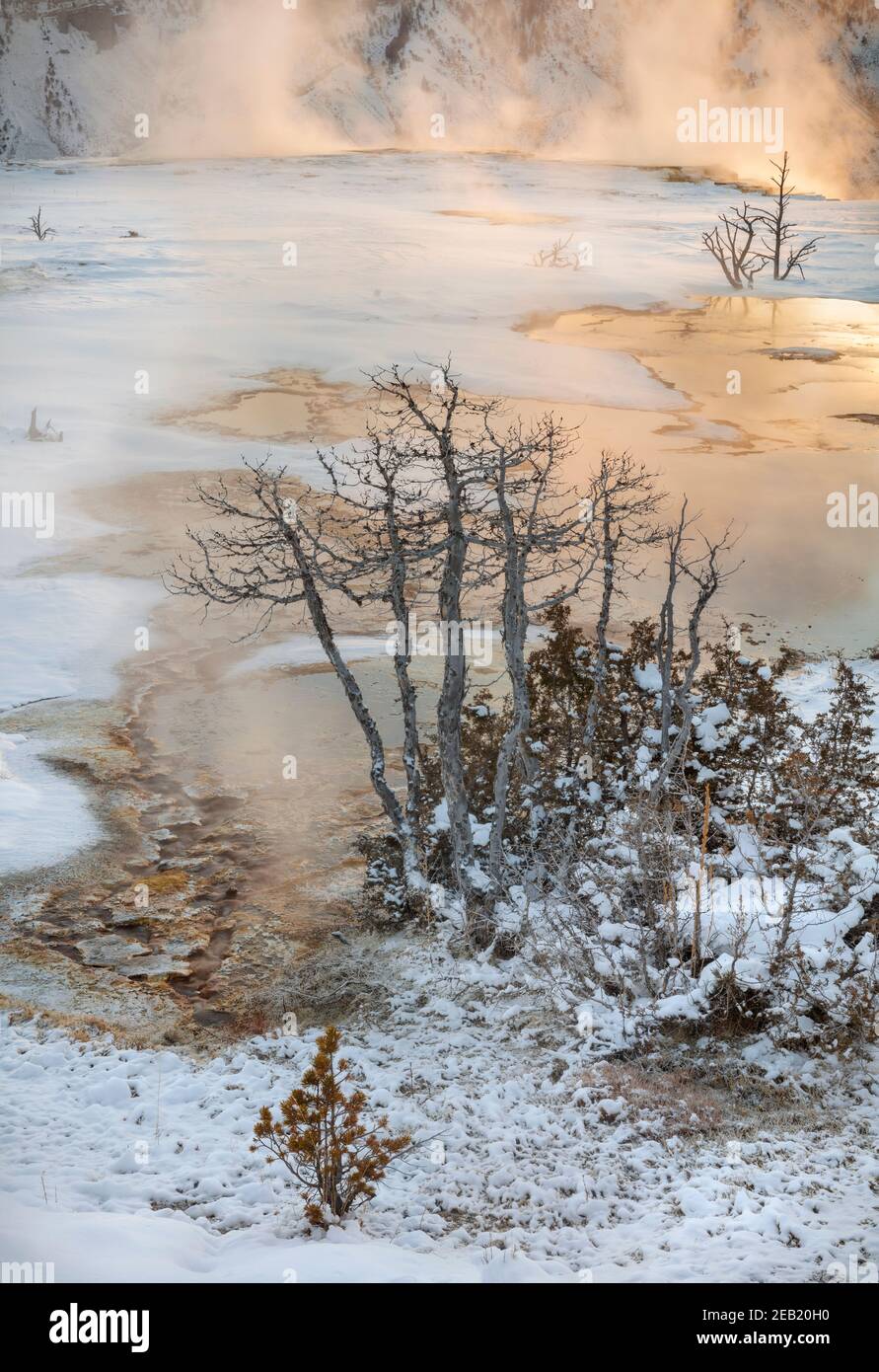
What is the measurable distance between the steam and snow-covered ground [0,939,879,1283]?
3110 inches

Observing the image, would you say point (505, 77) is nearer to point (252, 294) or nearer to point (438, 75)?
point (438, 75)

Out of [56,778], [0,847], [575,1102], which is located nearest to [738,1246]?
[575,1102]

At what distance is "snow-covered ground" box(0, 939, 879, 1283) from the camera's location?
4.93m

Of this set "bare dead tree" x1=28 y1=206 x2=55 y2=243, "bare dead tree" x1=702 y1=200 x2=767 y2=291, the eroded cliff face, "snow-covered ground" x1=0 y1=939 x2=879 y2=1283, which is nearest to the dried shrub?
"snow-covered ground" x1=0 y1=939 x2=879 y2=1283

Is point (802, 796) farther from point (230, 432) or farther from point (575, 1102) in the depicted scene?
point (230, 432)

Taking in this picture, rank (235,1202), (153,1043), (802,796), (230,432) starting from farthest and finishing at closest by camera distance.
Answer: (230,432), (802,796), (153,1043), (235,1202)

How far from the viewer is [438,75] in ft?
274

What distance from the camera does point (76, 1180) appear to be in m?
5.65

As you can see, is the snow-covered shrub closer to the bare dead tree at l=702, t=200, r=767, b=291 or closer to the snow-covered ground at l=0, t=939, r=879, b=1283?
the snow-covered ground at l=0, t=939, r=879, b=1283

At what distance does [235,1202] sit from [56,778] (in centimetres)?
662

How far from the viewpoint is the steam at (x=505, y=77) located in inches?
3105

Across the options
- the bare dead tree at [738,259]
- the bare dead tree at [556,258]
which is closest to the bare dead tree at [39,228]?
the bare dead tree at [556,258]

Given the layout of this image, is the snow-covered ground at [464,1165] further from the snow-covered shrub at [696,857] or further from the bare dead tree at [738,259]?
the bare dead tree at [738,259]

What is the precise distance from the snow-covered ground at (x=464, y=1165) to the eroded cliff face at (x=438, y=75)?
7815 centimetres
